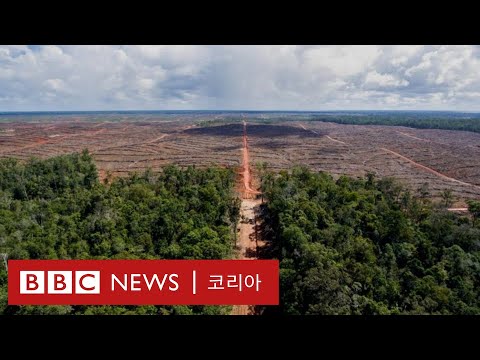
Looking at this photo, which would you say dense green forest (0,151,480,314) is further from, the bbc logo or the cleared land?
the cleared land

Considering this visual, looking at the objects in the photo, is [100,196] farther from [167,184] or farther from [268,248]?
[268,248]

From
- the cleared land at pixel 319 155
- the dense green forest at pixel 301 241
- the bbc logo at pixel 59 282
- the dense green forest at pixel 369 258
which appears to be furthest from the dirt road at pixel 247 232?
the cleared land at pixel 319 155

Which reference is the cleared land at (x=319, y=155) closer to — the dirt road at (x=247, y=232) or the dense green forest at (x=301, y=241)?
the dirt road at (x=247, y=232)

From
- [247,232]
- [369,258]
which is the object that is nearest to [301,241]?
[369,258]

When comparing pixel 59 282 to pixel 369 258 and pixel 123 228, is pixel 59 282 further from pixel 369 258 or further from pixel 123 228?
pixel 369 258

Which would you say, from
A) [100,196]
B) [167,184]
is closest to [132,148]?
[167,184]
